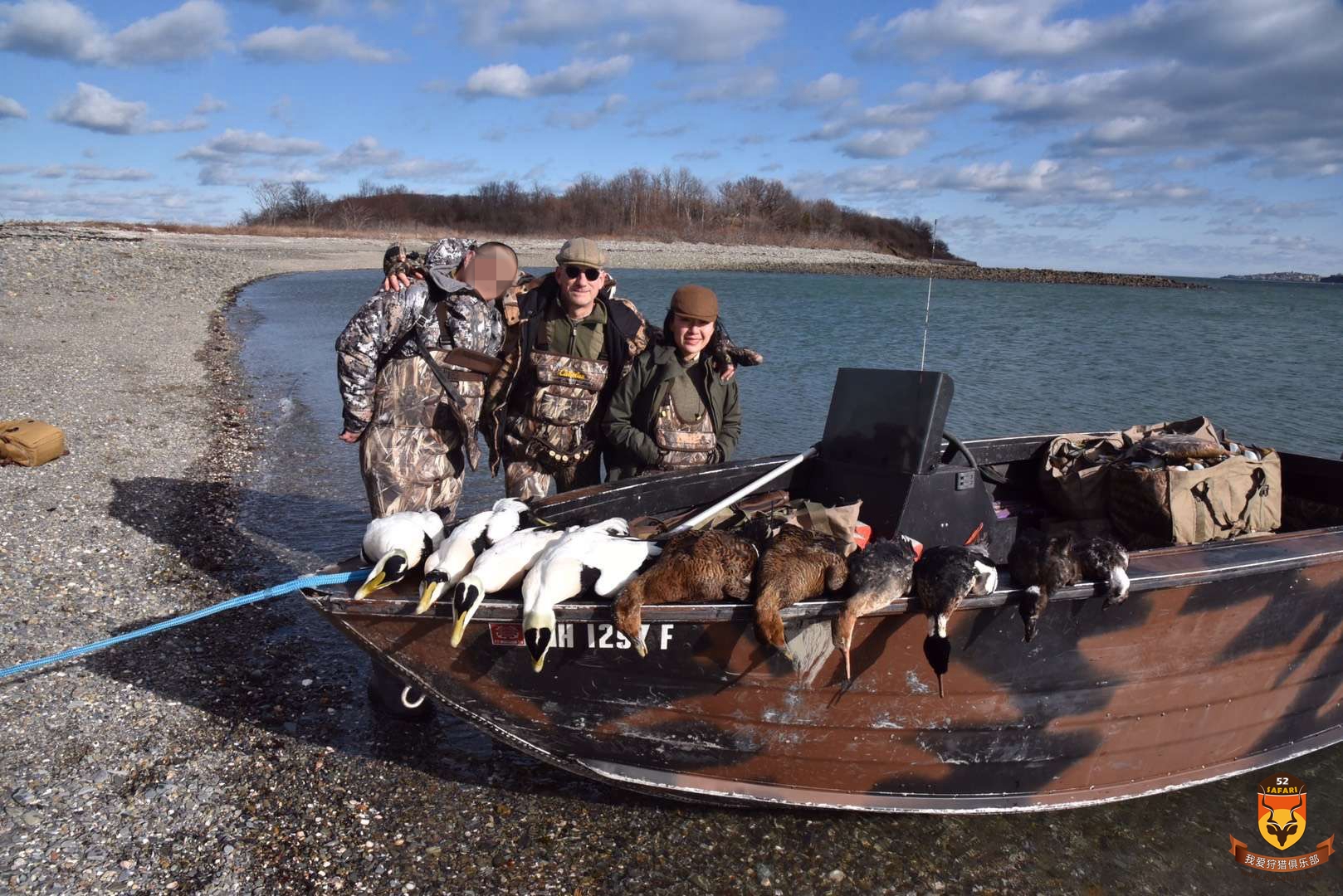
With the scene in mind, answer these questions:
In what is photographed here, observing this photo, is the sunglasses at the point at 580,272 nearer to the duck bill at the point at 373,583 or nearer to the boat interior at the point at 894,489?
the boat interior at the point at 894,489

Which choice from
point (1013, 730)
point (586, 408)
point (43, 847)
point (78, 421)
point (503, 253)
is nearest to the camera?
point (43, 847)

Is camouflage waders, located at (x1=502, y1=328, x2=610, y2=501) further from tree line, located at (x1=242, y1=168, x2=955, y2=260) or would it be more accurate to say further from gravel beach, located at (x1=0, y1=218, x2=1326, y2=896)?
tree line, located at (x1=242, y1=168, x2=955, y2=260)

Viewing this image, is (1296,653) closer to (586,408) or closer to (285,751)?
(586,408)

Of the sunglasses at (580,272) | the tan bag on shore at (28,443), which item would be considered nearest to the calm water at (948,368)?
the tan bag on shore at (28,443)

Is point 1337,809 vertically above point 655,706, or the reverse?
point 655,706

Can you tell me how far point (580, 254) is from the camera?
182 inches

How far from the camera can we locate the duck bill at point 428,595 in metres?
3.08

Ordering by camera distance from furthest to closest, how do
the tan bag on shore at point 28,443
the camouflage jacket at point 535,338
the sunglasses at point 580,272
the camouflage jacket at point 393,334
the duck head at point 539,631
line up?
1. the tan bag on shore at point 28,443
2. the camouflage jacket at point 535,338
3. the sunglasses at point 580,272
4. the camouflage jacket at point 393,334
5. the duck head at point 539,631

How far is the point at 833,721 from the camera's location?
332 cm

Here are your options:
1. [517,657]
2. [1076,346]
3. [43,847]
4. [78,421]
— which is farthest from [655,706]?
[1076,346]

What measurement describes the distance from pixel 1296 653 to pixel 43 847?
5034mm

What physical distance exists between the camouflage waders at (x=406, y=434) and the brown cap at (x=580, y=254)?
810 millimetres

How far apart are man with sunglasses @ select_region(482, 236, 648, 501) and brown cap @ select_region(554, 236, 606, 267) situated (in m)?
0.06

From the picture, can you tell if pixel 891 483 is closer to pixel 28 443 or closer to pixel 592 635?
pixel 592 635
